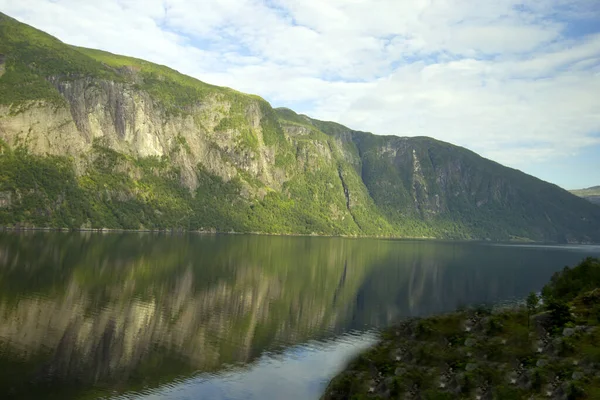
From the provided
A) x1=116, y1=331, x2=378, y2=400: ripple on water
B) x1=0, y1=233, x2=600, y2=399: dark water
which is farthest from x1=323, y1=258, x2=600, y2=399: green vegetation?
x1=0, y1=233, x2=600, y2=399: dark water

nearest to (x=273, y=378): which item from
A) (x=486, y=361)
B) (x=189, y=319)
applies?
(x=189, y=319)

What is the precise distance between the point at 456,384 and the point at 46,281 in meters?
81.4

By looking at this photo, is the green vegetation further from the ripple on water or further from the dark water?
the dark water

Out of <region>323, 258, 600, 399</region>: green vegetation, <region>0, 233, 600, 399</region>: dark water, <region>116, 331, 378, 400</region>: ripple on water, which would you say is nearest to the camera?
<region>323, 258, 600, 399</region>: green vegetation

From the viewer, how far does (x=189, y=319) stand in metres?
67.2

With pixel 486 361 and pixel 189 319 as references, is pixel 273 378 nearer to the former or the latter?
pixel 189 319

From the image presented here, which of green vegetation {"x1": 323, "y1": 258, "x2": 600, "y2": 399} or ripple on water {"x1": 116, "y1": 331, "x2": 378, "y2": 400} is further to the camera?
ripple on water {"x1": 116, "y1": 331, "x2": 378, "y2": 400}

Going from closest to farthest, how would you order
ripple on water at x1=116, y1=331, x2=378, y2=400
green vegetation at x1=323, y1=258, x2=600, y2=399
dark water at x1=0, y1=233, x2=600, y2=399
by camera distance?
green vegetation at x1=323, y1=258, x2=600, y2=399 → ripple on water at x1=116, y1=331, x2=378, y2=400 → dark water at x1=0, y1=233, x2=600, y2=399

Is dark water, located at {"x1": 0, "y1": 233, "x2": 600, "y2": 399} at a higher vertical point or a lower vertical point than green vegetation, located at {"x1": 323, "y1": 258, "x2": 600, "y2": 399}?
lower

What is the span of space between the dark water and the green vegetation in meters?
20.0

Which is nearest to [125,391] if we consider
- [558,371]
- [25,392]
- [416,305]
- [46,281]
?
[25,392]

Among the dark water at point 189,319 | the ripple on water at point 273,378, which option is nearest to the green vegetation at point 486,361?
the ripple on water at point 273,378

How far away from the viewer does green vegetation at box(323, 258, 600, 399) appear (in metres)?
21.1

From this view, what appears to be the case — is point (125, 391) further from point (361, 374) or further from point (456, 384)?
point (456, 384)
